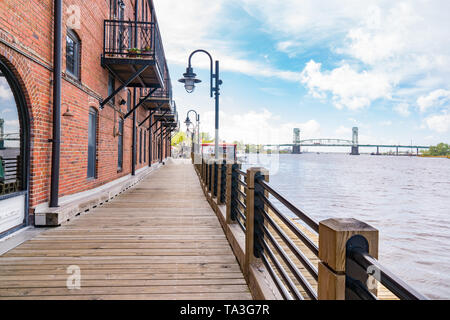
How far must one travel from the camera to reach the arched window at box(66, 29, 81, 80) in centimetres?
692

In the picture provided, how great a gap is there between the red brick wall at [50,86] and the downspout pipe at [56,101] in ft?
0.29

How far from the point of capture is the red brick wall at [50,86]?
4.82 metres

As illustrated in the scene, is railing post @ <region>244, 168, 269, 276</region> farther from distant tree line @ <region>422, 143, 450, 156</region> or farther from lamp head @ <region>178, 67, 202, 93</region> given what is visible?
distant tree line @ <region>422, 143, 450, 156</region>

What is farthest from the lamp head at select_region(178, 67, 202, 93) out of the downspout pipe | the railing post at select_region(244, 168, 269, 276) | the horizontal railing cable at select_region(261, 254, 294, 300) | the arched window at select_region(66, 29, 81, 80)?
the horizontal railing cable at select_region(261, 254, 294, 300)

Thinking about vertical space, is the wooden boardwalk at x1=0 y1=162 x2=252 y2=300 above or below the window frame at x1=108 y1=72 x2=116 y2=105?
below

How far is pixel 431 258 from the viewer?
11.0 meters

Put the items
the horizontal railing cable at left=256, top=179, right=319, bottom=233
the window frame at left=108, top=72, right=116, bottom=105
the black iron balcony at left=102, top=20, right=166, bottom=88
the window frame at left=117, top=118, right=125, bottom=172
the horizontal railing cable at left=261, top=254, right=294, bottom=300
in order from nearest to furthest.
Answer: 1. the horizontal railing cable at left=256, top=179, right=319, bottom=233
2. the horizontal railing cable at left=261, top=254, right=294, bottom=300
3. the black iron balcony at left=102, top=20, right=166, bottom=88
4. the window frame at left=108, top=72, right=116, bottom=105
5. the window frame at left=117, top=118, right=125, bottom=172

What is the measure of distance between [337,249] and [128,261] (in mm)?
3300

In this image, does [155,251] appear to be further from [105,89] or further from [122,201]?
[105,89]

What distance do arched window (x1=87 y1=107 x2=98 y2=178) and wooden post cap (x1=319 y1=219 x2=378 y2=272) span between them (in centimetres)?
813

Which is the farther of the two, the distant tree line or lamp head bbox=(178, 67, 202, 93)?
the distant tree line

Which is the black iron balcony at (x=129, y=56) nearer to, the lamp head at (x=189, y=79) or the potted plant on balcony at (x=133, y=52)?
the potted plant on balcony at (x=133, y=52)

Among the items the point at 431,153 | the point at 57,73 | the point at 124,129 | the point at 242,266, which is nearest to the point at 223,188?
the point at 242,266
